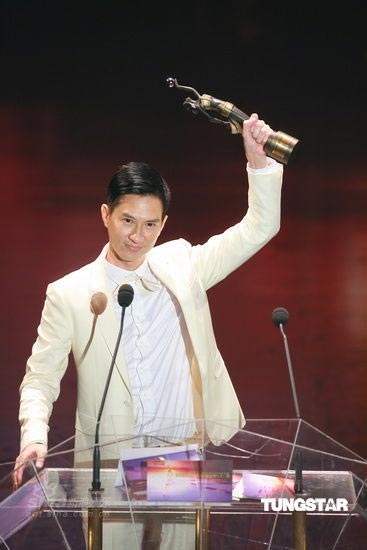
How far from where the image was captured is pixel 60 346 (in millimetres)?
2410

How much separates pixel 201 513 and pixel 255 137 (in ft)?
3.01

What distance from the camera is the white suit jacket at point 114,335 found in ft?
7.73

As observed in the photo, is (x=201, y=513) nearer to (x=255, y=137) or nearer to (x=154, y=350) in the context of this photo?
(x=154, y=350)

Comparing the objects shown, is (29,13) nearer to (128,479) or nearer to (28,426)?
(28,426)

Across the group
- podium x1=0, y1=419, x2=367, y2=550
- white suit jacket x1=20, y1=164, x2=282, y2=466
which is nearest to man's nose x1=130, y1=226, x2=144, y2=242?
white suit jacket x1=20, y1=164, x2=282, y2=466

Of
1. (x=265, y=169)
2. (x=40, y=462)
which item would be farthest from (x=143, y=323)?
(x=40, y=462)

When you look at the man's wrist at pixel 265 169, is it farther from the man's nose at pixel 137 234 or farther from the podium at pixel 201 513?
the podium at pixel 201 513

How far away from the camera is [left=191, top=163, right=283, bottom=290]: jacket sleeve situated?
238cm

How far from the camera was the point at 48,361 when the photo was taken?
2.38 metres

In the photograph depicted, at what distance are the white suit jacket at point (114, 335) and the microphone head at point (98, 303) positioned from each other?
0.05 ft

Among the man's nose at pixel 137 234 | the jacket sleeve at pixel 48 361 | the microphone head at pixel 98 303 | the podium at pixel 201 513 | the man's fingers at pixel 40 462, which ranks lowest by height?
the podium at pixel 201 513

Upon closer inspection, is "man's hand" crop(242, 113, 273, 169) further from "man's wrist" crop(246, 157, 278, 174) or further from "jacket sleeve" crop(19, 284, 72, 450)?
"jacket sleeve" crop(19, 284, 72, 450)

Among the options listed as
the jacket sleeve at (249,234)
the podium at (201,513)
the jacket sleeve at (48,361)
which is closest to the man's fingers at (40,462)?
the podium at (201,513)

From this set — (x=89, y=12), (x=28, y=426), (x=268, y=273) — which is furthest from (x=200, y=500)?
(x=89, y=12)
